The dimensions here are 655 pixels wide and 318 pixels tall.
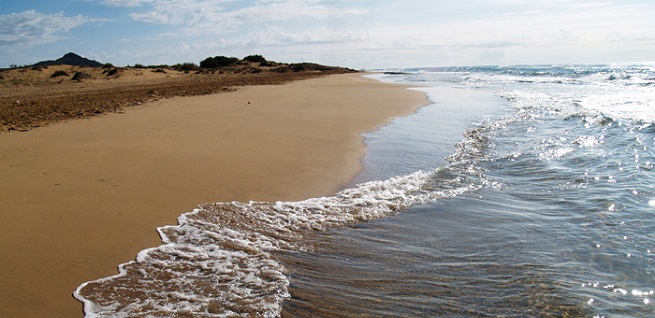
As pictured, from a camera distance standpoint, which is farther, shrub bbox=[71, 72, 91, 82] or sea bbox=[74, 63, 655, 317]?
shrub bbox=[71, 72, 91, 82]

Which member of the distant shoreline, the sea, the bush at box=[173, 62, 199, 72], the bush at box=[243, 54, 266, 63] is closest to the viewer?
the sea

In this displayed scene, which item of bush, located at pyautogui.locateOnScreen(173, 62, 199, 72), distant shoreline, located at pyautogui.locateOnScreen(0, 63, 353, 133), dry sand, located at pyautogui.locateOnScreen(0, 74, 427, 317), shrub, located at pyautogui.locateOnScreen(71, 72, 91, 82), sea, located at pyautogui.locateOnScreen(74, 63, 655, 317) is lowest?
sea, located at pyautogui.locateOnScreen(74, 63, 655, 317)

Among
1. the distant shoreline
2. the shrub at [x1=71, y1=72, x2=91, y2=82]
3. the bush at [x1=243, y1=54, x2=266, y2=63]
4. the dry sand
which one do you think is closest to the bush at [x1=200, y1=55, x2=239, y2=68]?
the bush at [x1=243, y1=54, x2=266, y2=63]

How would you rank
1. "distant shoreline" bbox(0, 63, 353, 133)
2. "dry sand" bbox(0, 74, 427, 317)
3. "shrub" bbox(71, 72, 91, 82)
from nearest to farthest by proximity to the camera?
"dry sand" bbox(0, 74, 427, 317) < "distant shoreline" bbox(0, 63, 353, 133) < "shrub" bbox(71, 72, 91, 82)

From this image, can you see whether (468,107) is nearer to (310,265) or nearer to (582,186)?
(582,186)

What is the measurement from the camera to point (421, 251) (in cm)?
359

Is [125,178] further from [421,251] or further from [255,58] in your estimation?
[255,58]

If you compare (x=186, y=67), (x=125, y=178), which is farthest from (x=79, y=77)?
(x=125, y=178)

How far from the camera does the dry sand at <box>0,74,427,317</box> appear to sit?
3059 millimetres

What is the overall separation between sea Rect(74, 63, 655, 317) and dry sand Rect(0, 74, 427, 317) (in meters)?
0.26

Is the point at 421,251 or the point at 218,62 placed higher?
the point at 218,62

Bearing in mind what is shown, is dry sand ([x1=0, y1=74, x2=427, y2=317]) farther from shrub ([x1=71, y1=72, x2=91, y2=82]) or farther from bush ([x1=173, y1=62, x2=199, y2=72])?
bush ([x1=173, y1=62, x2=199, y2=72])

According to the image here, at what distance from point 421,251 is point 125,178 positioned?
3.37 metres

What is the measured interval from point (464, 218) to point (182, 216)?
270 cm
